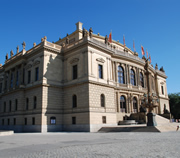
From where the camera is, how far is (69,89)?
3575cm

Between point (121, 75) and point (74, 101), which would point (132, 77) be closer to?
point (121, 75)

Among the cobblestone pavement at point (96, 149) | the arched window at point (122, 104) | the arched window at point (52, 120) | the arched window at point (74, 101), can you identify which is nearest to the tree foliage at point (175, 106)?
the arched window at point (122, 104)

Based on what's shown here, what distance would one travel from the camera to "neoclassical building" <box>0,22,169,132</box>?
3300 cm

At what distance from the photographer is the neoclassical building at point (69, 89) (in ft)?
108

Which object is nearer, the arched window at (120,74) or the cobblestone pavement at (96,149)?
the cobblestone pavement at (96,149)

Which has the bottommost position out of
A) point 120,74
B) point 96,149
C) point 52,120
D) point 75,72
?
point 96,149

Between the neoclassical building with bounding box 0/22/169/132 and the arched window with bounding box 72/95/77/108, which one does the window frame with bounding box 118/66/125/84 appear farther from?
the arched window with bounding box 72/95/77/108

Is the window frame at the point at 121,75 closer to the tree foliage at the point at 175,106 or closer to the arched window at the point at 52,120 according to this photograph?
the arched window at the point at 52,120

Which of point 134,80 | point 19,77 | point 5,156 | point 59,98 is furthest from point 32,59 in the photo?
point 5,156

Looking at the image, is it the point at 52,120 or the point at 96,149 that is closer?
the point at 96,149

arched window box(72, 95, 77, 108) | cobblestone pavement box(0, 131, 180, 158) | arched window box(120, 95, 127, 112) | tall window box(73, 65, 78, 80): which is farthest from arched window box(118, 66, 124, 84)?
cobblestone pavement box(0, 131, 180, 158)

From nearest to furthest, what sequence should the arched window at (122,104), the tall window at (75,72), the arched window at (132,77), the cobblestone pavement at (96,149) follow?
1. the cobblestone pavement at (96,149)
2. the tall window at (75,72)
3. the arched window at (122,104)
4. the arched window at (132,77)

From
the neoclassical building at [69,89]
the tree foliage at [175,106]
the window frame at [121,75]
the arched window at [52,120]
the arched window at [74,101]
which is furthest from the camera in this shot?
the tree foliage at [175,106]

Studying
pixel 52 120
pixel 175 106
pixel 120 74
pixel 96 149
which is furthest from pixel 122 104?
pixel 175 106
